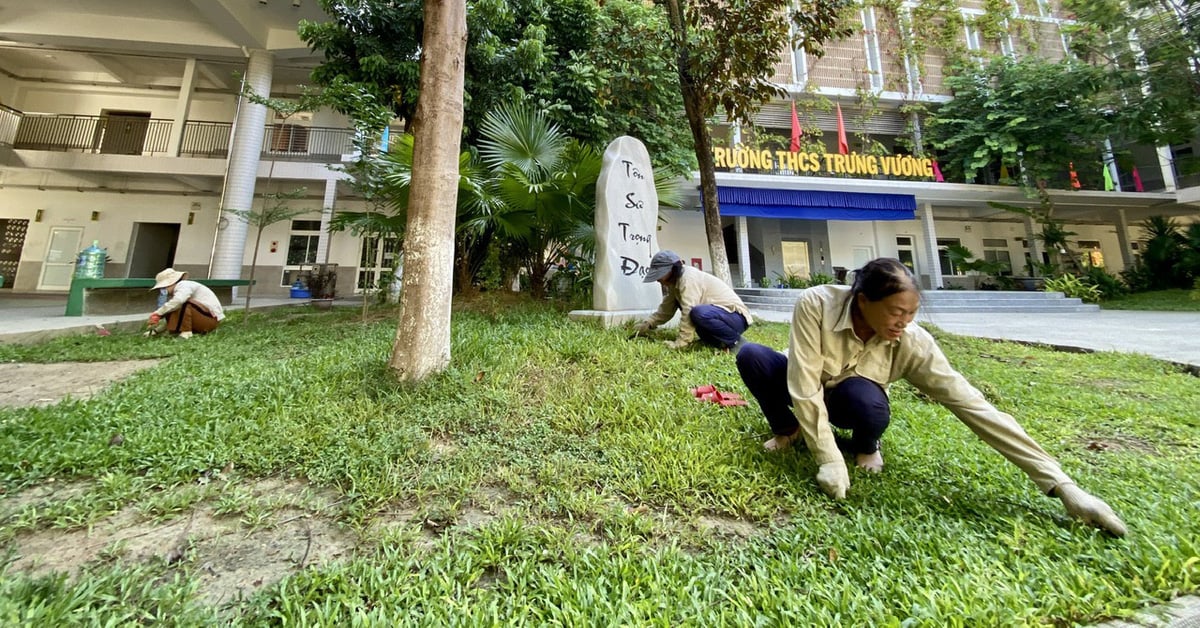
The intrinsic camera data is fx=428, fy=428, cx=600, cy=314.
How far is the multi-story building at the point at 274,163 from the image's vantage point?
10.0m

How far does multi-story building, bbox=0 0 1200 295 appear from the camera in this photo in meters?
10.0

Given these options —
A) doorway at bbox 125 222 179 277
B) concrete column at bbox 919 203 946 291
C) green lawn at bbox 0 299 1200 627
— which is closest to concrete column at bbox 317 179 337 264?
doorway at bbox 125 222 179 277

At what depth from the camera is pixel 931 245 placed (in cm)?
1295

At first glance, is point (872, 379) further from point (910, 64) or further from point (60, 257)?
point (60, 257)

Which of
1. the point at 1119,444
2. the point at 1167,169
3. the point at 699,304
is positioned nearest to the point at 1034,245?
the point at 1167,169

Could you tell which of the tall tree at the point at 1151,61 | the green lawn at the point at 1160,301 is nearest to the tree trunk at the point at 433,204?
the green lawn at the point at 1160,301

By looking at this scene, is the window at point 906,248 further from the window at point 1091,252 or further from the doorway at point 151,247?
the doorway at point 151,247

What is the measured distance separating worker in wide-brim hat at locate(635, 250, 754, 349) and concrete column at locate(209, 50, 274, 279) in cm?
1053

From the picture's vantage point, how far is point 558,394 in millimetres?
2539

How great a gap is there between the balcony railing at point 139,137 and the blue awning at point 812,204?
10.3 m

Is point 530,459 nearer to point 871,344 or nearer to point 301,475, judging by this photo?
point 301,475

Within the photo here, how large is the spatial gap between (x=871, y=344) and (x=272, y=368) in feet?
11.9

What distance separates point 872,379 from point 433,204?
243 cm

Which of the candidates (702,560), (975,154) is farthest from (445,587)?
(975,154)
